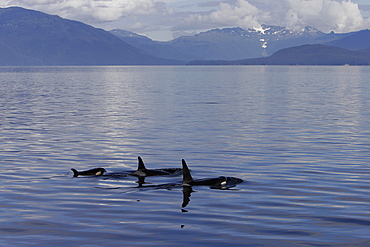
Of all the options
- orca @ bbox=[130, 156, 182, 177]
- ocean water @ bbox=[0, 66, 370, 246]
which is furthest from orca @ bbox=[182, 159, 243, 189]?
orca @ bbox=[130, 156, 182, 177]

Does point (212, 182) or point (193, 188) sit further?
point (212, 182)

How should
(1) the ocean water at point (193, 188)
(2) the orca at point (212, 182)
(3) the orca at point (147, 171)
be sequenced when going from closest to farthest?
(1) the ocean water at point (193, 188), (2) the orca at point (212, 182), (3) the orca at point (147, 171)

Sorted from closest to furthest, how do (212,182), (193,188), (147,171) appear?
1. (193,188)
2. (212,182)
3. (147,171)

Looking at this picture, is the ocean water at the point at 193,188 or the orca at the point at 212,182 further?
the orca at the point at 212,182

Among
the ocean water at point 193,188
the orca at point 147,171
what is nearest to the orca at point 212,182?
the ocean water at point 193,188

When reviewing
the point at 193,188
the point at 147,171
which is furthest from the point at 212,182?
the point at 147,171

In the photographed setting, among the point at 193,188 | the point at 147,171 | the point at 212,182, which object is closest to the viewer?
the point at 193,188

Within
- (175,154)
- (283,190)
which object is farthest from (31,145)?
(283,190)

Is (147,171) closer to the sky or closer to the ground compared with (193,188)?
closer to the sky

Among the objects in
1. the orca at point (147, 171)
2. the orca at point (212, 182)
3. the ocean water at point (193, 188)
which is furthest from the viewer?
the orca at point (147, 171)

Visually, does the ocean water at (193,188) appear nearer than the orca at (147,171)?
Yes

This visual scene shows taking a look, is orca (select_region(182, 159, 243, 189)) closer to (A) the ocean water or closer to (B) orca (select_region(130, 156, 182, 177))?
(A) the ocean water

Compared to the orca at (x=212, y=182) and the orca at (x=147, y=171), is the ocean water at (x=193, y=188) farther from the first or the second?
the orca at (x=147, y=171)

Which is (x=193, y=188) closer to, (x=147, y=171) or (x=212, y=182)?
(x=212, y=182)
